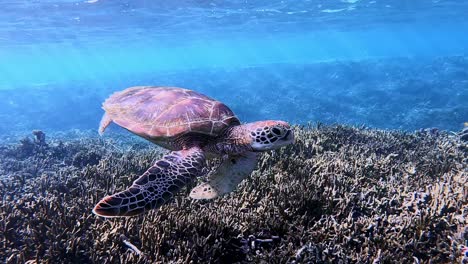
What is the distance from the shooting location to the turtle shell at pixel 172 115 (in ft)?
14.1

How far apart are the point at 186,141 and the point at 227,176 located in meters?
0.80

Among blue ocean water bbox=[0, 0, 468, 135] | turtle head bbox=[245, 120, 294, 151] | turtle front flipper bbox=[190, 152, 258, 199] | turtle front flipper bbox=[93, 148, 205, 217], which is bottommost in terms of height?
blue ocean water bbox=[0, 0, 468, 135]

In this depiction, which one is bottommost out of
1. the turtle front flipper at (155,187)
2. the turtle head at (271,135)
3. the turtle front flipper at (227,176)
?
the turtle front flipper at (227,176)

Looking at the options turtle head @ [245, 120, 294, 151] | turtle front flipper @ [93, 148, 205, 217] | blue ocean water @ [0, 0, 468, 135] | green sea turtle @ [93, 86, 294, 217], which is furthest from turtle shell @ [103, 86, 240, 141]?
blue ocean water @ [0, 0, 468, 135]

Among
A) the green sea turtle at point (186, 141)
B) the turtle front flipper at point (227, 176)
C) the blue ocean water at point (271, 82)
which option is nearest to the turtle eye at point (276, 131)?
the green sea turtle at point (186, 141)

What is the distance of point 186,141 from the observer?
172 inches

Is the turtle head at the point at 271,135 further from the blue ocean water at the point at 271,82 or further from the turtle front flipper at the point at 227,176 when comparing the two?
the blue ocean water at the point at 271,82

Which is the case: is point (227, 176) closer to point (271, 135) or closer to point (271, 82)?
point (271, 135)

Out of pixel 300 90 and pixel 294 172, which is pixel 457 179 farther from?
pixel 300 90

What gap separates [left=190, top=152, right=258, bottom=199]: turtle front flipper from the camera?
12.5 ft

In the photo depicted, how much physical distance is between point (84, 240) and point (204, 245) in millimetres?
1445

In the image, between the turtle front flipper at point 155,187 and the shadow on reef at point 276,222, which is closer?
the turtle front flipper at point 155,187

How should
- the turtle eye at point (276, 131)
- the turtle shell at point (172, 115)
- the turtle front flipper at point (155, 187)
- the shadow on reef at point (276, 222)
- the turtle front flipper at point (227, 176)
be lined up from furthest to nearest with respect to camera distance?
the turtle shell at point (172, 115), the turtle front flipper at point (227, 176), the turtle eye at point (276, 131), the shadow on reef at point (276, 222), the turtle front flipper at point (155, 187)

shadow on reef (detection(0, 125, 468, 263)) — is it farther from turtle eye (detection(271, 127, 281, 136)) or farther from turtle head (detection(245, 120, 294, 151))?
turtle eye (detection(271, 127, 281, 136))
